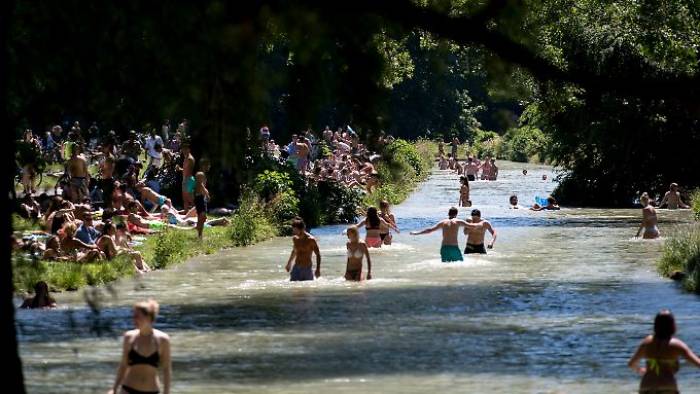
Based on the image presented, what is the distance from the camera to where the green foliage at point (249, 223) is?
36.4 m

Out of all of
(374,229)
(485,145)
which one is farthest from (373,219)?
(485,145)

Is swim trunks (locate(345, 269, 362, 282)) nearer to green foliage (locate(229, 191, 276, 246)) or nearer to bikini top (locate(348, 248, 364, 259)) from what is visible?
bikini top (locate(348, 248, 364, 259))

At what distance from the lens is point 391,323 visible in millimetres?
23031

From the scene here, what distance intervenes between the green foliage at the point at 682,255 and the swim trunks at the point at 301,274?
21.7 feet

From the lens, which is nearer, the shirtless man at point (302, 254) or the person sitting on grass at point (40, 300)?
the person sitting on grass at point (40, 300)

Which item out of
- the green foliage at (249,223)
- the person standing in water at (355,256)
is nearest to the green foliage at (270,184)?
the green foliage at (249,223)

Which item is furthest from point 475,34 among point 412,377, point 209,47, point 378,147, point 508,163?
point 508,163

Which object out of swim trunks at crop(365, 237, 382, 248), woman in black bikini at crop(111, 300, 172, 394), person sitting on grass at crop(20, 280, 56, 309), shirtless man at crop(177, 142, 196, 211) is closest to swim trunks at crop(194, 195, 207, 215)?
shirtless man at crop(177, 142, 196, 211)

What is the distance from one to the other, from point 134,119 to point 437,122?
97648mm

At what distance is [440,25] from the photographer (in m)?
11.3

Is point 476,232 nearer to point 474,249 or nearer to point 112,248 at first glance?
point 474,249

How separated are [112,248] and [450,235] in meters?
6.93

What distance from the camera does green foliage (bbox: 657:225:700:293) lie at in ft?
93.9

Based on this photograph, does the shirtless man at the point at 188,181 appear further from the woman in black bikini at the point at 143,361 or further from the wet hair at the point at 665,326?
the wet hair at the point at 665,326
